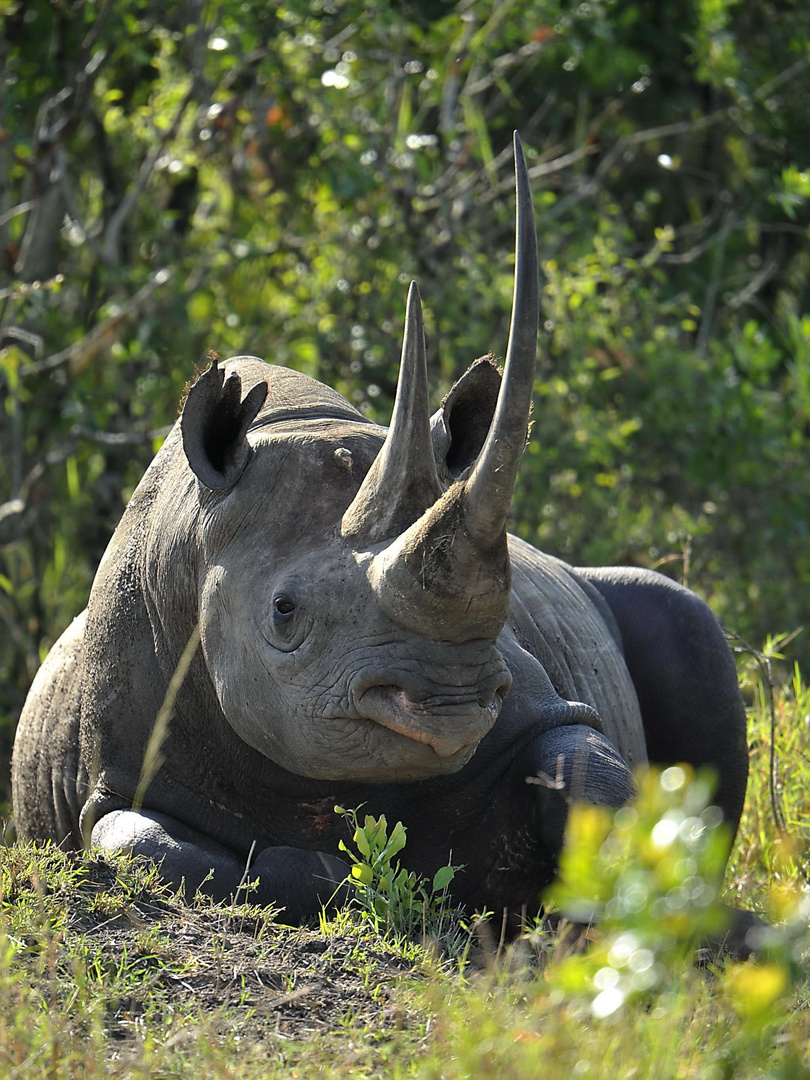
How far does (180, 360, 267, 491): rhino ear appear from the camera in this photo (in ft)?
13.2

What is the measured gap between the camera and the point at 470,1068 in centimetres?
242

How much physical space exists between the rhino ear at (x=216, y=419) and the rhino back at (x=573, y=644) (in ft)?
3.25

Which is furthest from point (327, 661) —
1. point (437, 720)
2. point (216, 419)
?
point (216, 419)

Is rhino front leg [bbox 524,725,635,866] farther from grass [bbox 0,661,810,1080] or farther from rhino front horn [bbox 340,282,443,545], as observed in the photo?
rhino front horn [bbox 340,282,443,545]

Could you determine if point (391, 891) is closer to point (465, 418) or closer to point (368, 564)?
point (368, 564)

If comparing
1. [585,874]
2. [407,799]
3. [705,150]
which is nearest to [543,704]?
[407,799]

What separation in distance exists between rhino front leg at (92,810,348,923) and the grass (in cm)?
12

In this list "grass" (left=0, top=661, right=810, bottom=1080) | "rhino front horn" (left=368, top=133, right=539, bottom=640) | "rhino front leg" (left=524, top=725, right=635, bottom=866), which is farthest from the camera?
"rhino front leg" (left=524, top=725, right=635, bottom=866)

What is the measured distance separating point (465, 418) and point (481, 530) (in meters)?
0.88

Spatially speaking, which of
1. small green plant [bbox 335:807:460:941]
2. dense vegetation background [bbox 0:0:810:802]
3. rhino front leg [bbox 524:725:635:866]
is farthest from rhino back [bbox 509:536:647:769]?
dense vegetation background [bbox 0:0:810:802]

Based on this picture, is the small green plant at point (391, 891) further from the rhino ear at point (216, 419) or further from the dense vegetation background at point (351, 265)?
the dense vegetation background at point (351, 265)

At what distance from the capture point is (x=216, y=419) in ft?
13.5

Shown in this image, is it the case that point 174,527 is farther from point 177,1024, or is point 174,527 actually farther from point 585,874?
point 585,874

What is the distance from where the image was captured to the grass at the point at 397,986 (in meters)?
2.20
